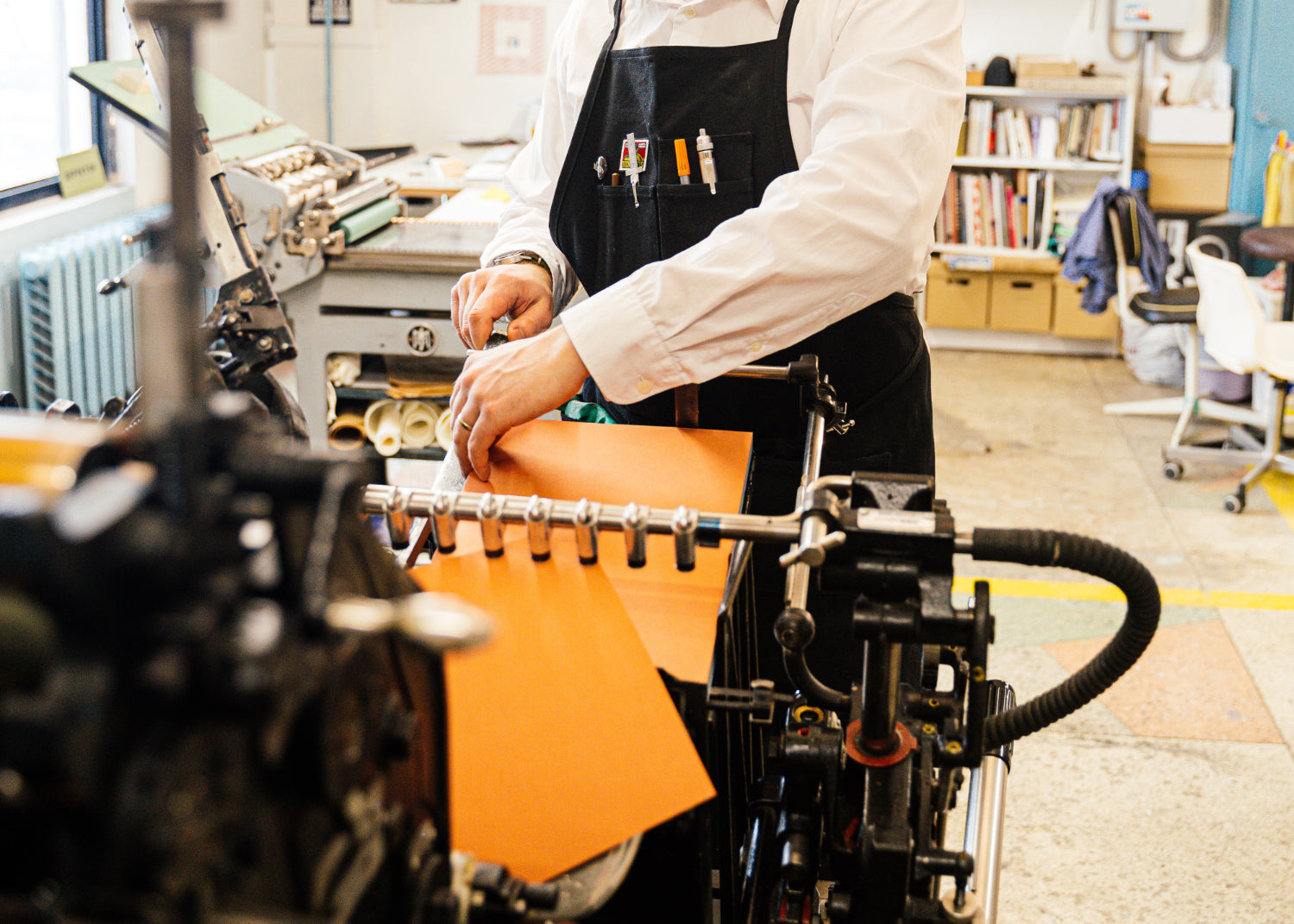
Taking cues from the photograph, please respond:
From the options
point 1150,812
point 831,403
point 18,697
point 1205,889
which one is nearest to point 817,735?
point 831,403

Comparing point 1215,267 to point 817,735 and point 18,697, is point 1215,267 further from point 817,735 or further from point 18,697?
point 18,697

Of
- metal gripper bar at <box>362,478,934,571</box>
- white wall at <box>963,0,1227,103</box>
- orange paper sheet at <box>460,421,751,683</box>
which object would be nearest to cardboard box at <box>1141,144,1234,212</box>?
white wall at <box>963,0,1227,103</box>

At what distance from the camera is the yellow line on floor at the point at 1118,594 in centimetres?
324

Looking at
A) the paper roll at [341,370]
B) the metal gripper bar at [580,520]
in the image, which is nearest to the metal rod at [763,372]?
the metal gripper bar at [580,520]

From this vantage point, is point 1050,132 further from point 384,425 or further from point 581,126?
point 581,126

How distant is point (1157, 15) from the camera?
5.76 m

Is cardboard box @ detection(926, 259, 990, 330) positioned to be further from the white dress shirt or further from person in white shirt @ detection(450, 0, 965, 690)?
the white dress shirt

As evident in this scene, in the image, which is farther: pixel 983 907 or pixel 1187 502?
pixel 1187 502

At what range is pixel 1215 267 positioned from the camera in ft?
13.4

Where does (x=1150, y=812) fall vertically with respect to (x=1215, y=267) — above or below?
below

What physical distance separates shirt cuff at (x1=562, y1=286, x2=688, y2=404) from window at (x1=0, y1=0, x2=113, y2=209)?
3281mm

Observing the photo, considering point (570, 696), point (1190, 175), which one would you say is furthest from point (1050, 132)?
point (570, 696)

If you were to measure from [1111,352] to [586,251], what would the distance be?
5109mm

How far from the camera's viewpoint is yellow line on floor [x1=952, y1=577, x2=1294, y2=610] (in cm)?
324
